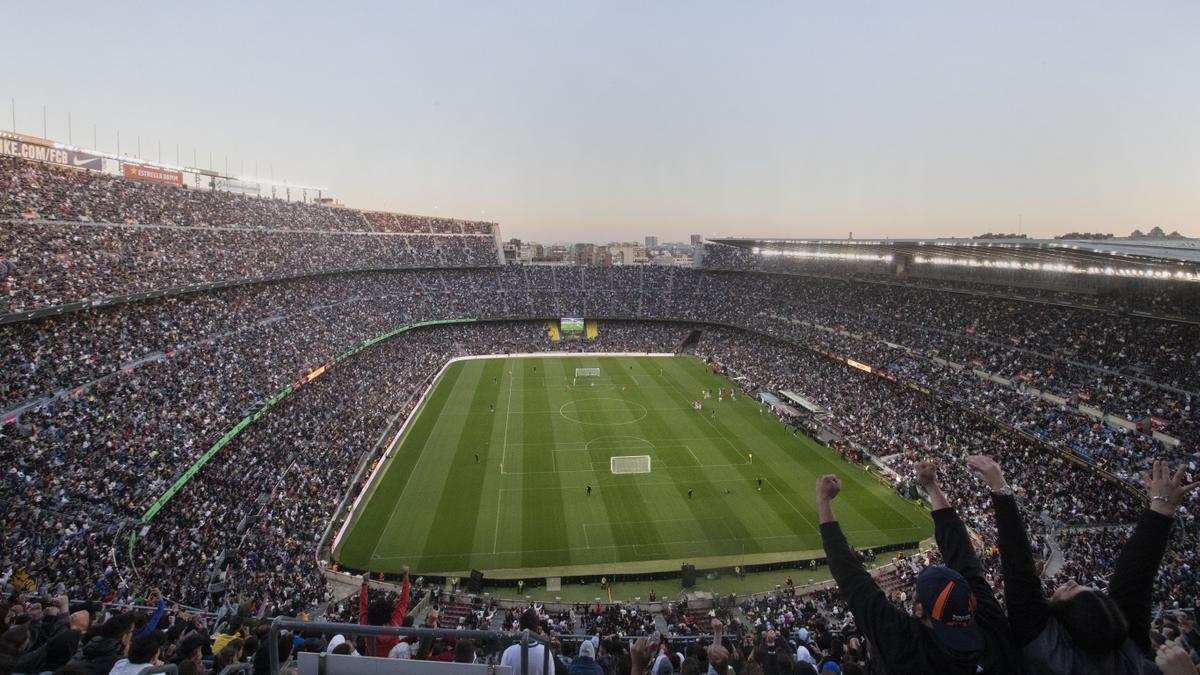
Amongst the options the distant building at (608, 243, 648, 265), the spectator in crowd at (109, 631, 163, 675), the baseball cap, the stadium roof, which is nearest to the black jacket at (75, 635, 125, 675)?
the spectator in crowd at (109, 631, 163, 675)

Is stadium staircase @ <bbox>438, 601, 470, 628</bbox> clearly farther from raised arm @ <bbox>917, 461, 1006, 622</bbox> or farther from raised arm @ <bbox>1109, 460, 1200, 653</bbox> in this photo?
raised arm @ <bbox>1109, 460, 1200, 653</bbox>

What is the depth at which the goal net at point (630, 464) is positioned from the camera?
33.4 meters

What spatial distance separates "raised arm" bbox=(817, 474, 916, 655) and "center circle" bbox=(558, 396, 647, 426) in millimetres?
38971

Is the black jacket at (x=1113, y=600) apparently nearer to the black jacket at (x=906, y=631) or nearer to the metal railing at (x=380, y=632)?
the black jacket at (x=906, y=631)

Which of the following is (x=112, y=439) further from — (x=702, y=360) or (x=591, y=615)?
(x=702, y=360)

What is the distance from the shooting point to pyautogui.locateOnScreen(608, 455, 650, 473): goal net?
33438 millimetres

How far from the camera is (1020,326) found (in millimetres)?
37562

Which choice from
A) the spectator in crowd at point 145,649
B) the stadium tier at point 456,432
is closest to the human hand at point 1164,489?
the spectator in crowd at point 145,649

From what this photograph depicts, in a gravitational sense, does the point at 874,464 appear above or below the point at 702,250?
below

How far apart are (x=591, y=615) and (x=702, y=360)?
46.4 meters

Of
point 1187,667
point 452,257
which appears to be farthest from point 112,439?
point 452,257

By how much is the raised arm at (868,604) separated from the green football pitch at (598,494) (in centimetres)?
2168

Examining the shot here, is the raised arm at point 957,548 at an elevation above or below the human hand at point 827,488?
below

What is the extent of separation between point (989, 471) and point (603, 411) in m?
41.6
